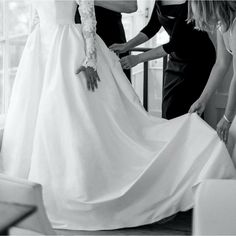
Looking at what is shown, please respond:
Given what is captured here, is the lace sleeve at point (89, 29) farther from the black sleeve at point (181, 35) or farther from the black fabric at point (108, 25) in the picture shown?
the black fabric at point (108, 25)

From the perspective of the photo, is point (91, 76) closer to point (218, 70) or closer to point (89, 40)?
point (89, 40)

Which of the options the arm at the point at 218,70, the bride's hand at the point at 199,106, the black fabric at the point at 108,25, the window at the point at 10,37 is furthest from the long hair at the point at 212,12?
the window at the point at 10,37

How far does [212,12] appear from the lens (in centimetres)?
195

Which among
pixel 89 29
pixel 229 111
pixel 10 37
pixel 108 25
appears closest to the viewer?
pixel 229 111

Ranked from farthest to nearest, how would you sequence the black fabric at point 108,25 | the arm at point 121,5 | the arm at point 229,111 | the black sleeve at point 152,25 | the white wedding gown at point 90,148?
the black fabric at point 108,25 → the black sleeve at point 152,25 → the arm at point 121,5 → the white wedding gown at point 90,148 → the arm at point 229,111

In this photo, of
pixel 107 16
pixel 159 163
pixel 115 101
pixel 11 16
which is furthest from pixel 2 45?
pixel 159 163

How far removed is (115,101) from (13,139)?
0.60 metres

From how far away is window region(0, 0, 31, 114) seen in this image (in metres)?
3.53

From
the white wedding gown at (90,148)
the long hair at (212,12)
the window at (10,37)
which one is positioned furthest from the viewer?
the window at (10,37)

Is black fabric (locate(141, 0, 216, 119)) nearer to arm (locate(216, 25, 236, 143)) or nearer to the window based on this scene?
arm (locate(216, 25, 236, 143))

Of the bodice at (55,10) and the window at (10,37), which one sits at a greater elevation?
the bodice at (55,10)

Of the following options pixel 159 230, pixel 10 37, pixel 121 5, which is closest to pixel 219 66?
pixel 121 5

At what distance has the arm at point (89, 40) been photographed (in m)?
2.67

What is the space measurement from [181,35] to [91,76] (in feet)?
2.08
